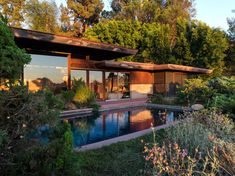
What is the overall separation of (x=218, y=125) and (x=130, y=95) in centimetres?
1280

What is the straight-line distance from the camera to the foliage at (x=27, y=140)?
2615 mm

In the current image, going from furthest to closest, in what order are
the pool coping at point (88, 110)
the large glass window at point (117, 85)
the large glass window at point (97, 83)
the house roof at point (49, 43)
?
1. the large glass window at point (117, 85)
2. the large glass window at point (97, 83)
3. the pool coping at point (88, 110)
4. the house roof at point (49, 43)

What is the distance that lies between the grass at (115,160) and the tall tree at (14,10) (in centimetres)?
2891

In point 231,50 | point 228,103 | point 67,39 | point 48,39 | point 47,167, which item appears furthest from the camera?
point 231,50

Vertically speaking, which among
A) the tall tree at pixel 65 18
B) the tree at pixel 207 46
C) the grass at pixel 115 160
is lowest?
the grass at pixel 115 160

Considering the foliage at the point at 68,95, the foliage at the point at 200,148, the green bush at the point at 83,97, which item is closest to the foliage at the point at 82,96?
the green bush at the point at 83,97

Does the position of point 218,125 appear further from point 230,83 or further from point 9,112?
point 230,83

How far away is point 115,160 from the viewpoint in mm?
4137

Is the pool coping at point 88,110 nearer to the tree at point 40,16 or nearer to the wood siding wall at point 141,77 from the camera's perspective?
the wood siding wall at point 141,77

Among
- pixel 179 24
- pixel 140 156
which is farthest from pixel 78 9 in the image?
pixel 140 156

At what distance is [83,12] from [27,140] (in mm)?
30041

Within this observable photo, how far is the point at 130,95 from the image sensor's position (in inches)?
696

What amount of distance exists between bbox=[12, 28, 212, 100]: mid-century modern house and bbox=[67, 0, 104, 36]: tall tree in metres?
16.7

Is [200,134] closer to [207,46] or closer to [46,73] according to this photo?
[46,73]
